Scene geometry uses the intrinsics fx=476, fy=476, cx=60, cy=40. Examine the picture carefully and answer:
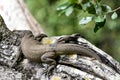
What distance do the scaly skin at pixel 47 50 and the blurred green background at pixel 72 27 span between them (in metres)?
3.61

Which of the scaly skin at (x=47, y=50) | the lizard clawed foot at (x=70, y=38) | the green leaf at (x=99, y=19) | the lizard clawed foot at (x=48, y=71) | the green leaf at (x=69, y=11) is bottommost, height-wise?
the lizard clawed foot at (x=48, y=71)

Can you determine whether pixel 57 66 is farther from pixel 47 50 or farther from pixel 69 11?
pixel 69 11

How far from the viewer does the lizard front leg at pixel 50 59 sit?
4.61m

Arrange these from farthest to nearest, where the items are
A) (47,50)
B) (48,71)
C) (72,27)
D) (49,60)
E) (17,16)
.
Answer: (72,27) < (17,16) < (47,50) < (49,60) < (48,71)

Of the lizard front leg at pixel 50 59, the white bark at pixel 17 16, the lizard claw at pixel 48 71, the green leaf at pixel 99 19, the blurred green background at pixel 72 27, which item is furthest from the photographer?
the blurred green background at pixel 72 27

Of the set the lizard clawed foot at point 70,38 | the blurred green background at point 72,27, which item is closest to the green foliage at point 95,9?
the lizard clawed foot at point 70,38

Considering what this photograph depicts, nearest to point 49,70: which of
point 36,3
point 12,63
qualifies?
point 12,63

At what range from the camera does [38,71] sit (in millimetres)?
4613

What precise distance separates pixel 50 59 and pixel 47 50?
19 cm

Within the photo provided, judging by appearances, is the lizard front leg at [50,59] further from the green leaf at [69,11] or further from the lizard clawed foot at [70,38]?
the green leaf at [69,11]

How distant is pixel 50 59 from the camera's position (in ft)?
15.7

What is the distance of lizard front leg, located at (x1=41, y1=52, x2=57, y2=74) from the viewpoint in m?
4.61

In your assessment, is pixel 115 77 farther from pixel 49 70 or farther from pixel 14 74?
pixel 14 74

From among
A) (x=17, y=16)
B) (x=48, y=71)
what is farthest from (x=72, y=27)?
(x=48, y=71)
